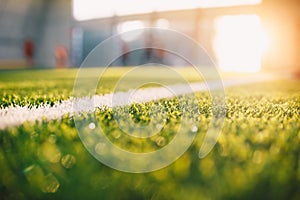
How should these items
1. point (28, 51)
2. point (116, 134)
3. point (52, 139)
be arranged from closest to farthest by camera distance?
point (52, 139)
point (116, 134)
point (28, 51)

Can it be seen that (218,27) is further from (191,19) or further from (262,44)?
(262,44)

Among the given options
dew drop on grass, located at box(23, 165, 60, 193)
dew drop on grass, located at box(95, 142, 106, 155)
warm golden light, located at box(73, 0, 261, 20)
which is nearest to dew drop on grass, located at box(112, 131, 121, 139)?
dew drop on grass, located at box(95, 142, 106, 155)

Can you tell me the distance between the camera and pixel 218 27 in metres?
21.8

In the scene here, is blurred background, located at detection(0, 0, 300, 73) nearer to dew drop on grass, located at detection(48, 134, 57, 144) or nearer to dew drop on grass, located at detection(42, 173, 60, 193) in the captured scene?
dew drop on grass, located at detection(48, 134, 57, 144)

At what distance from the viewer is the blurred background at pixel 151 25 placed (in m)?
18.4

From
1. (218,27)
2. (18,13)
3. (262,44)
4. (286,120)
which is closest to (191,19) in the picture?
(218,27)

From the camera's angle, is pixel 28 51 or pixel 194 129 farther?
pixel 28 51

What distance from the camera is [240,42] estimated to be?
62.8ft

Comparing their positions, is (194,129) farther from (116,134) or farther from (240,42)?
(240,42)

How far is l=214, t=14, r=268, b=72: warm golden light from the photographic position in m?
19.0

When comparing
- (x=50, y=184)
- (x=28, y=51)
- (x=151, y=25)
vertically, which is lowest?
(x=50, y=184)

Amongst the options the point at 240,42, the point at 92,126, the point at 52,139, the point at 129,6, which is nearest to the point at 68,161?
the point at 52,139

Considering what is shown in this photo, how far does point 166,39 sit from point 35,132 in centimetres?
2106

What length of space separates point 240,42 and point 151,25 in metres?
6.25
